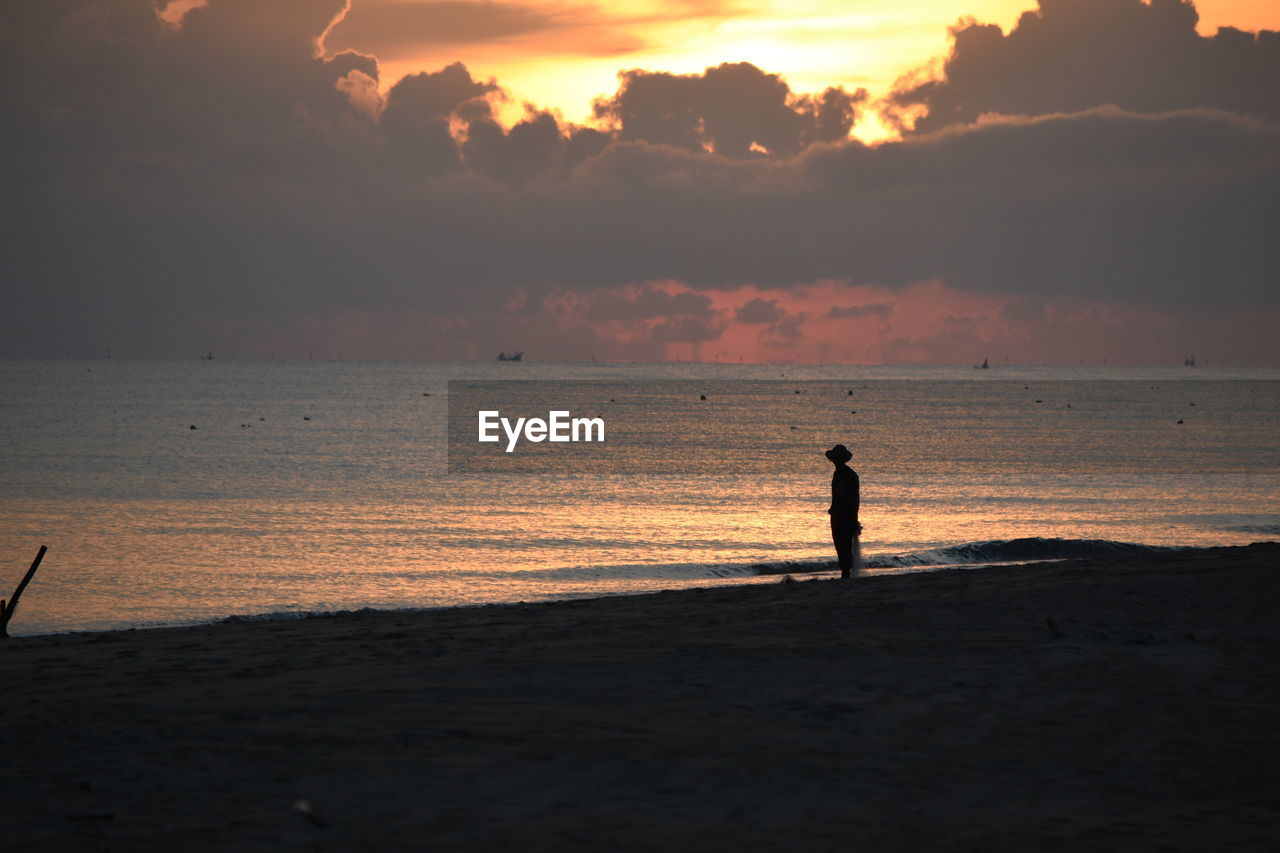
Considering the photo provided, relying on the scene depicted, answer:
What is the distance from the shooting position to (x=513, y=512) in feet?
150

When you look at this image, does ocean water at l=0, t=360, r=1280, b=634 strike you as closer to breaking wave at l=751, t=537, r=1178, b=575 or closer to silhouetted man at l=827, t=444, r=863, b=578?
breaking wave at l=751, t=537, r=1178, b=575

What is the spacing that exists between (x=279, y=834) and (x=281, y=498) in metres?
45.9

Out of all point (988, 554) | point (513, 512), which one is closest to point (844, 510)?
point (988, 554)

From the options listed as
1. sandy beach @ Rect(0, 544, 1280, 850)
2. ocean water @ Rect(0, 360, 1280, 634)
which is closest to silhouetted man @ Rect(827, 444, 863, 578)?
sandy beach @ Rect(0, 544, 1280, 850)

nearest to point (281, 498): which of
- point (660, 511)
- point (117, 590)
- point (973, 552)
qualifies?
point (660, 511)

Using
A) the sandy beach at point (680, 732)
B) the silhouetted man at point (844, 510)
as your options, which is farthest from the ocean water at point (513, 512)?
the sandy beach at point (680, 732)

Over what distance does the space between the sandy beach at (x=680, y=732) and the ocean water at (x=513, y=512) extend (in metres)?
12.8

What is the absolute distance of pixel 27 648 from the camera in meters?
15.4

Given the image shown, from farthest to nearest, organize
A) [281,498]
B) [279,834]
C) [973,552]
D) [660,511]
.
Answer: [281,498]
[660,511]
[973,552]
[279,834]

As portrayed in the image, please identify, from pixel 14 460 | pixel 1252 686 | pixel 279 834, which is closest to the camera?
pixel 279 834

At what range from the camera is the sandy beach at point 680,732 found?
808cm

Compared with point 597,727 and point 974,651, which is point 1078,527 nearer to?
point 974,651

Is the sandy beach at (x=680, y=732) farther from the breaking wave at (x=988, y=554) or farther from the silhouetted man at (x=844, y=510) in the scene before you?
the breaking wave at (x=988, y=554)

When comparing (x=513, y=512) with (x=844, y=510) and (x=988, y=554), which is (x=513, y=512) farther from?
(x=844, y=510)
